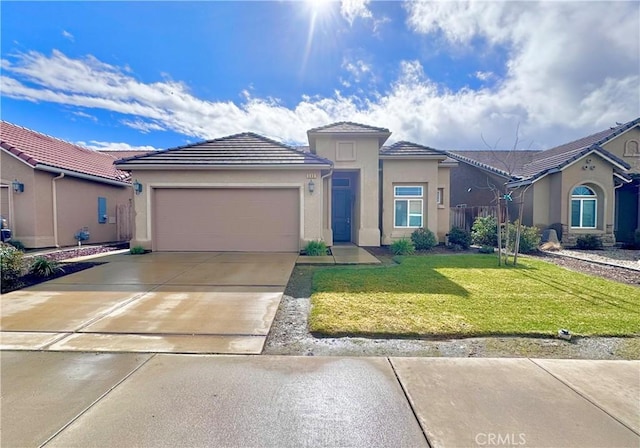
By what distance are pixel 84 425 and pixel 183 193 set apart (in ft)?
32.5

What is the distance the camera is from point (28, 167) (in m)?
11.1

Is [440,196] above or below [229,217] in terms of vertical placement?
above

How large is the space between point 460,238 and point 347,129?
6.97 metres

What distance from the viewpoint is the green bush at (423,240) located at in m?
12.1

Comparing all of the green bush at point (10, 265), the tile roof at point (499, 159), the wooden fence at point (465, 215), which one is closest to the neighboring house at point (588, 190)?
the tile roof at point (499, 159)

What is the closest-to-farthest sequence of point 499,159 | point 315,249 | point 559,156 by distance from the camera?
point 315,249, point 559,156, point 499,159

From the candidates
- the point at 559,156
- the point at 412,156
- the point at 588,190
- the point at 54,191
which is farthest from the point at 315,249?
the point at 559,156

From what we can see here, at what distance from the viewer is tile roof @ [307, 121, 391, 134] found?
41.4 feet

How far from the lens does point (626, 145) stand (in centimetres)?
1669

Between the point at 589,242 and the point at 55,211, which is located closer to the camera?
the point at 55,211

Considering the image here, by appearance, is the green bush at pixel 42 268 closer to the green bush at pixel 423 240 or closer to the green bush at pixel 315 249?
the green bush at pixel 315 249

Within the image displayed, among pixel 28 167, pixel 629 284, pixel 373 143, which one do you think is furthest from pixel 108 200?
pixel 629 284

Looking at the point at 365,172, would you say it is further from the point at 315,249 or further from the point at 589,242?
the point at 589,242

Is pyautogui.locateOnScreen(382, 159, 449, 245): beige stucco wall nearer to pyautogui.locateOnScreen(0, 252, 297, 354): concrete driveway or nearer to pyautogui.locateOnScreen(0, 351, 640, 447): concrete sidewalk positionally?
pyautogui.locateOnScreen(0, 252, 297, 354): concrete driveway
